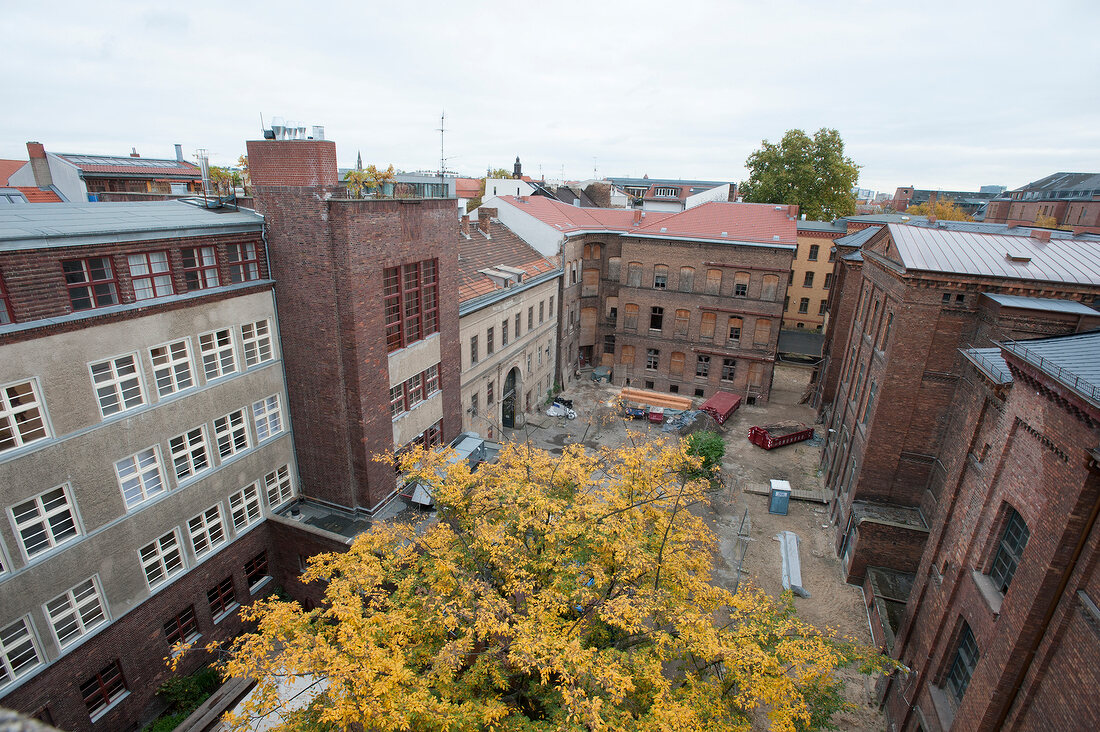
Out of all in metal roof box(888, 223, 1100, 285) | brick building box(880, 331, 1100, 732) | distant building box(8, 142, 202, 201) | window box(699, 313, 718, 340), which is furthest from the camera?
window box(699, 313, 718, 340)

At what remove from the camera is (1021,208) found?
252ft

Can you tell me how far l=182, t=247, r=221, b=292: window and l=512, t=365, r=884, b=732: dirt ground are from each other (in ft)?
68.8

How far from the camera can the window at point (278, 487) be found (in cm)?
2144

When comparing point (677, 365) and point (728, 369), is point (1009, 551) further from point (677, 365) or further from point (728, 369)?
point (677, 365)

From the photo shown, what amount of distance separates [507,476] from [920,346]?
17.0 m

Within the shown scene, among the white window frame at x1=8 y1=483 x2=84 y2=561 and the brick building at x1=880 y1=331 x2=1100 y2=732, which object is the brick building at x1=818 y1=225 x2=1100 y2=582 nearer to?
the brick building at x1=880 y1=331 x2=1100 y2=732

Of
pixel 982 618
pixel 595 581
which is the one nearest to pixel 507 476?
pixel 595 581

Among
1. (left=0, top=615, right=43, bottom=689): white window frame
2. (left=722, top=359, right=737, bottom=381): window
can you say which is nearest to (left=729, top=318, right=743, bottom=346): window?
(left=722, top=359, right=737, bottom=381): window

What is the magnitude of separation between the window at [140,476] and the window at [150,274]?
466 centimetres

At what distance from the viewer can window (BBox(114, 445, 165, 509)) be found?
16078 mm

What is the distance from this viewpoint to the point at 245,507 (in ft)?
67.1

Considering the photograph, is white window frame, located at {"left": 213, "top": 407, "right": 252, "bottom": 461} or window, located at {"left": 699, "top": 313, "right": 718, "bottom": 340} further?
window, located at {"left": 699, "top": 313, "right": 718, "bottom": 340}

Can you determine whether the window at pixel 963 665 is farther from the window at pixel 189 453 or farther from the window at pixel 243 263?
the window at pixel 243 263

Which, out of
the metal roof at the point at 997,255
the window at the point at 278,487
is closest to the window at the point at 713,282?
the metal roof at the point at 997,255
